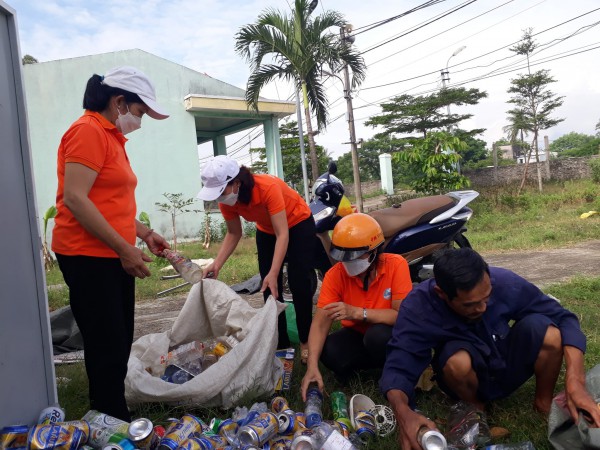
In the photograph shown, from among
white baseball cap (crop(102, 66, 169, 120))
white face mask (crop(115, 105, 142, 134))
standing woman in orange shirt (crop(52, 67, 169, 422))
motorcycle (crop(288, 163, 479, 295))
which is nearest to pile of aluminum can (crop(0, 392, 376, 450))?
standing woman in orange shirt (crop(52, 67, 169, 422))

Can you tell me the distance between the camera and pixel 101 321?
2.21 m

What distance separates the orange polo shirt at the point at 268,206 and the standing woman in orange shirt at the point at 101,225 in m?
0.95

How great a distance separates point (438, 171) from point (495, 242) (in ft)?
17.4

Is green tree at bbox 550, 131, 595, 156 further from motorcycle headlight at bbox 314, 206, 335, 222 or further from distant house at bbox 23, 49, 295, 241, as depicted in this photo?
motorcycle headlight at bbox 314, 206, 335, 222

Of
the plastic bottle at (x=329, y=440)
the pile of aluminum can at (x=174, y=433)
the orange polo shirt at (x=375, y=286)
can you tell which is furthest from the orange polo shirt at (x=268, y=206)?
the plastic bottle at (x=329, y=440)

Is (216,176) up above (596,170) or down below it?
above

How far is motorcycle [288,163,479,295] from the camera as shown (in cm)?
431

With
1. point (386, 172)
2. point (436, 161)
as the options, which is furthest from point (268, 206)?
point (386, 172)

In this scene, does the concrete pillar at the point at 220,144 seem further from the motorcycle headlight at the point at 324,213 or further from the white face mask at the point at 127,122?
A: the white face mask at the point at 127,122

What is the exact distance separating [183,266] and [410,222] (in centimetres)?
209

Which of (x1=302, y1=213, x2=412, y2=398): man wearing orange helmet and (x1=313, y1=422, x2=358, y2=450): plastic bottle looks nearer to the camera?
(x1=313, y1=422, x2=358, y2=450): plastic bottle

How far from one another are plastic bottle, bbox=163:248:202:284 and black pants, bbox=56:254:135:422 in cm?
51

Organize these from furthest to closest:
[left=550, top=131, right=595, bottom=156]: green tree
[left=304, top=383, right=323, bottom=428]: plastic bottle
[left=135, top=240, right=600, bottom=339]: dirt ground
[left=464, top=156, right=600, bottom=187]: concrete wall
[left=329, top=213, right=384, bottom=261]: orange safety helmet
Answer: [left=550, top=131, right=595, bottom=156]: green tree → [left=464, top=156, right=600, bottom=187]: concrete wall → [left=135, top=240, right=600, bottom=339]: dirt ground → [left=329, top=213, right=384, bottom=261]: orange safety helmet → [left=304, top=383, right=323, bottom=428]: plastic bottle

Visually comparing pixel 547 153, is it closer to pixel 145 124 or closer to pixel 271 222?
pixel 145 124
